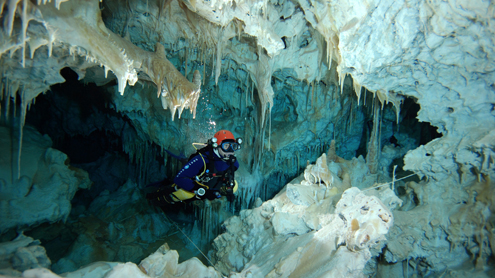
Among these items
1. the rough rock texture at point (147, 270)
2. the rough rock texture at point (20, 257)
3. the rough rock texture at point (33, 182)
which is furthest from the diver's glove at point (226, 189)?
the rough rock texture at point (33, 182)

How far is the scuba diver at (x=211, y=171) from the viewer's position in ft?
14.5

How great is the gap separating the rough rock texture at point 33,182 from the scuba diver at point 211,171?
2760mm

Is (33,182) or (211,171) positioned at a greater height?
(211,171)

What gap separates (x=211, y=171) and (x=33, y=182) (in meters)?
3.72

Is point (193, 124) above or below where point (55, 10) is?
below

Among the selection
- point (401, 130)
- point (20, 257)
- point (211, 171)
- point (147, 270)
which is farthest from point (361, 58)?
point (401, 130)

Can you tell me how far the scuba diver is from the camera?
4.42 metres

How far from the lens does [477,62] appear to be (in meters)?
3.08

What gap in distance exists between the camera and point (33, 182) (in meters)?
5.20

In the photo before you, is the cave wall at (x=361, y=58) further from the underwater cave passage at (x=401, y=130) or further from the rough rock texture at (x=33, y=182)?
the underwater cave passage at (x=401, y=130)

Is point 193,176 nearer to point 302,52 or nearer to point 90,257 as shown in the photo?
point 302,52

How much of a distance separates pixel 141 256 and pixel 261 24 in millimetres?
6707

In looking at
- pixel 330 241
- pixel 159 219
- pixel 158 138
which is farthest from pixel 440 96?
pixel 159 219

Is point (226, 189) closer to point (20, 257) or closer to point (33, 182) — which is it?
point (20, 257)
